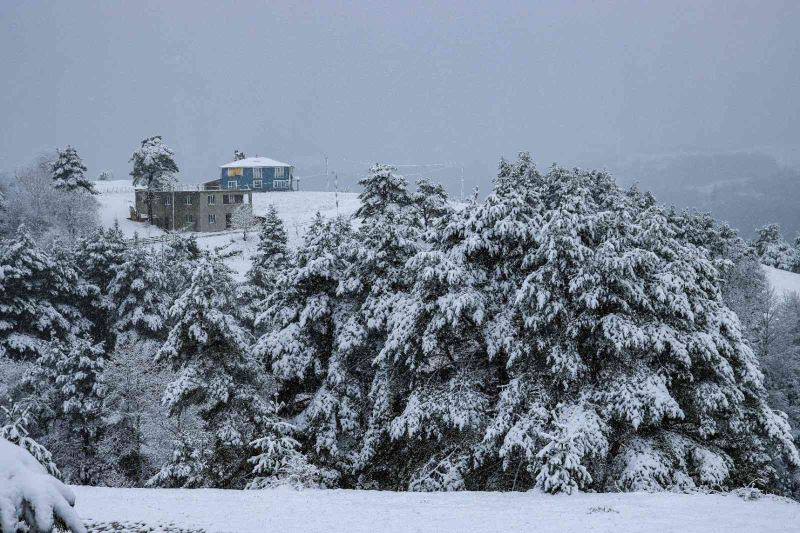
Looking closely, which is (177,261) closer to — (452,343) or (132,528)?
(452,343)

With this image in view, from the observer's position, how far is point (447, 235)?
2123cm

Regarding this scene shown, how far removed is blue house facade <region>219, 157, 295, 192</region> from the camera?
103375mm

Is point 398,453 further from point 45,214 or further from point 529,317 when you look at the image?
point 45,214

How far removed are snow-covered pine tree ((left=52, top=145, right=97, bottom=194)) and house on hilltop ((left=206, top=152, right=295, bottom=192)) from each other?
2117 centimetres

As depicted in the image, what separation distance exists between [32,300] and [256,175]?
68.3 m

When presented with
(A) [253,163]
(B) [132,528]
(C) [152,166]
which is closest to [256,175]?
(A) [253,163]

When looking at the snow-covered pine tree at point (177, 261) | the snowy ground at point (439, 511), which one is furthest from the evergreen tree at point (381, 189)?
the snow-covered pine tree at point (177, 261)

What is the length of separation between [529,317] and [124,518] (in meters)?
11.6

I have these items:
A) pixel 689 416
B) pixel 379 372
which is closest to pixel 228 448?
pixel 379 372

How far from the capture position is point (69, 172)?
80.2 meters

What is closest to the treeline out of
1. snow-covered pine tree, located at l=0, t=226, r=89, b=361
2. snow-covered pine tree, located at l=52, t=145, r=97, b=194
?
snow-covered pine tree, located at l=0, t=226, r=89, b=361

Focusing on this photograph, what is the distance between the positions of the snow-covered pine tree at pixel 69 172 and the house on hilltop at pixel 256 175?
21173mm

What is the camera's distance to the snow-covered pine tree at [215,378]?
69.5 feet

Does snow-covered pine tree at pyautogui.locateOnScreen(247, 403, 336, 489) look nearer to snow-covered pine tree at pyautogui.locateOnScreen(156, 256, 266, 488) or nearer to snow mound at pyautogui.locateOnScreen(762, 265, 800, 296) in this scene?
snow-covered pine tree at pyautogui.locateOnScreen(156, 256, 266, 488)
